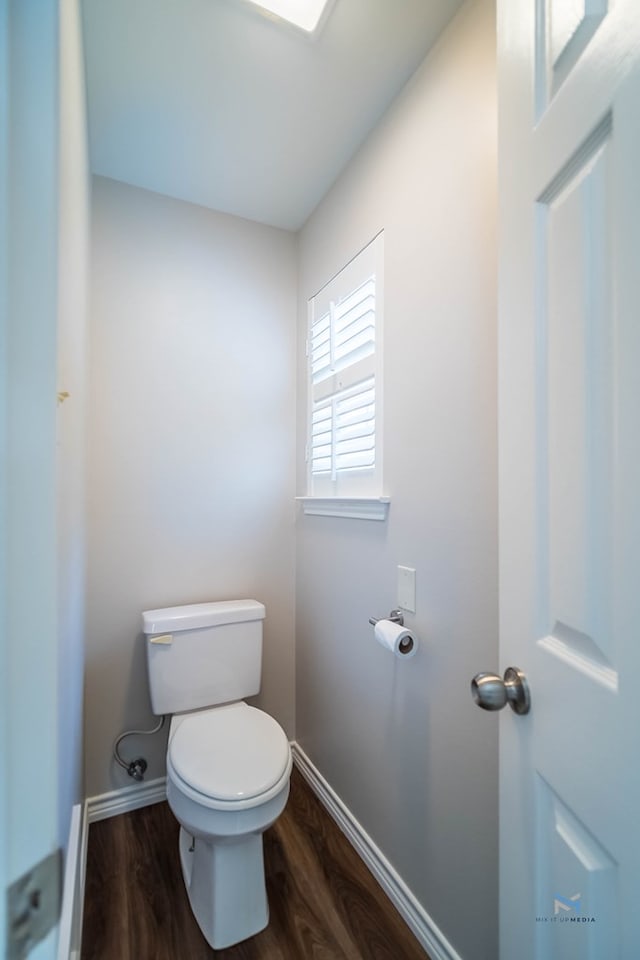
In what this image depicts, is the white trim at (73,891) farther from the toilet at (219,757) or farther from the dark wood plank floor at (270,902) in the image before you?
the toilet at (219,757)

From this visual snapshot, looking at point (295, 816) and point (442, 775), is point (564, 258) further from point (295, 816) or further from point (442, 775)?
point (295, 816)

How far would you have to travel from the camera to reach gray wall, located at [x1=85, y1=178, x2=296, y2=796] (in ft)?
5.33

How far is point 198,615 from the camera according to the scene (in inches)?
63.1

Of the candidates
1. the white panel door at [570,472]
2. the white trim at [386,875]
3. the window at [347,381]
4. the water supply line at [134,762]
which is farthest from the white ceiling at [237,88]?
the white trim at [386,875]

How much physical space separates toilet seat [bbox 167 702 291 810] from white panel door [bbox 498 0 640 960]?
0.69 metres

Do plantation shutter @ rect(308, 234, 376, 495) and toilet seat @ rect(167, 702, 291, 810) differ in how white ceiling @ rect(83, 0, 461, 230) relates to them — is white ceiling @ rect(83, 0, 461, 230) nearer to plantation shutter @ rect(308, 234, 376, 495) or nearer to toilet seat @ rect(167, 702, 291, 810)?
plantation shutter @ rect(308, 234, 376, 495)

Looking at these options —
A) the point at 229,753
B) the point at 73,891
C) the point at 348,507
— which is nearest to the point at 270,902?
the point at 229,753

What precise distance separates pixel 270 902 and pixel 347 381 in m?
1.72

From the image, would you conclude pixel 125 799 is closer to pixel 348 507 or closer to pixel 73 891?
pixel 73 891

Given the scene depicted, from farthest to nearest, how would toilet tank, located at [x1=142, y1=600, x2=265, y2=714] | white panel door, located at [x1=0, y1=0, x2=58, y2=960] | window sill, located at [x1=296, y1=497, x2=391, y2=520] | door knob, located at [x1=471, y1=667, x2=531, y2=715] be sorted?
toilet tank, located at [x1=142, y1=600, x2=265, y2=714] < window sill, located at [x1=296, y1=497, x2=391, y2=520] < door knob, located at [x1=471, y1=667, x2=531, y2=715] < white panel door, located at [x1=0, y1=0, x2=58, y2=960]

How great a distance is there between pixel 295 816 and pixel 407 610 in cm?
106

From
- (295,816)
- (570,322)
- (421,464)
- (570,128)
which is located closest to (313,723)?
(295,816)

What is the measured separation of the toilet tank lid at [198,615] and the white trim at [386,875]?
29.3 inches

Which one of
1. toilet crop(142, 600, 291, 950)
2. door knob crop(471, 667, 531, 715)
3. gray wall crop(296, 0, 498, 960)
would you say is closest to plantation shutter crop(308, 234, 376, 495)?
gray wall crop(296, 0, 498, 960)
